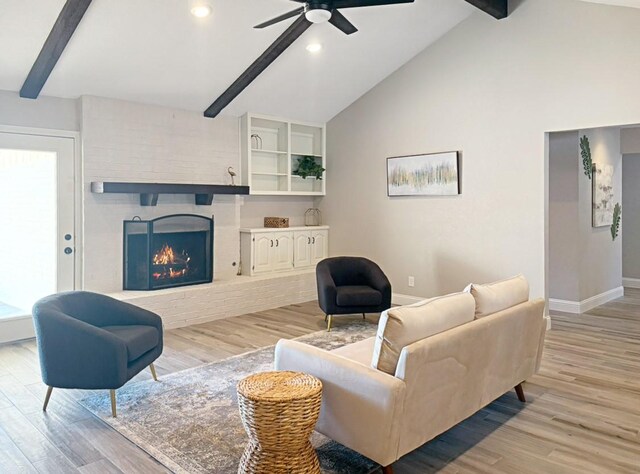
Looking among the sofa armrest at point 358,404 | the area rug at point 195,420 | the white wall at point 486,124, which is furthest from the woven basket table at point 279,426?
the white wall at point 486,124

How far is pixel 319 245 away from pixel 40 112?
4.08 metres

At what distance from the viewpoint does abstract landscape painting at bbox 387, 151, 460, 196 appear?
20.2 feet

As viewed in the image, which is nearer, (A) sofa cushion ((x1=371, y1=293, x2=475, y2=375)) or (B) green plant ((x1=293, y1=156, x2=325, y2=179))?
(A) sofa cushion ((x1=371, y1=293, x2=475, y2=375))

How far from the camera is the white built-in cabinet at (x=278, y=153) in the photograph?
678 centimetres

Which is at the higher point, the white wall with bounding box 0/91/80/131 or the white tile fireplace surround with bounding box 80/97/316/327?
the white wall with bounding box 0/91/80/131

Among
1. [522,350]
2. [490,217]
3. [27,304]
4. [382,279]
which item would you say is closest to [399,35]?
[490,217]

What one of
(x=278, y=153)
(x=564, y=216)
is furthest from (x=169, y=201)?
(x=564, y=216)

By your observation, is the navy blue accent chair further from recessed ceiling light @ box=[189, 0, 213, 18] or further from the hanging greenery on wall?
the hanging greenery on wall

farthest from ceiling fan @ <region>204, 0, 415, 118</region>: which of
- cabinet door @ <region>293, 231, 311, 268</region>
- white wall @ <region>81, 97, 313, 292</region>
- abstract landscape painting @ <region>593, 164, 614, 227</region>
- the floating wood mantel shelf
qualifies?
abstract landscape painting @ <region>593, 164, 614, 227</region>

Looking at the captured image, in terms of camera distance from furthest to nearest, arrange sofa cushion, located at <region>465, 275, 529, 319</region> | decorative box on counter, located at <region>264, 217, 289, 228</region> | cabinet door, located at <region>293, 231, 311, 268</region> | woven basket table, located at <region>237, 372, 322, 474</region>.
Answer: cabinet door, located at <region>293, 231, 311, 268</region> < decorative box on counter, located at <region>264, 217, 289, 228</region> < sofa cushion, located at <region>465, 275, 529, 319</region> < woven basket table, located at <region>237, 372, 322, 474</region>

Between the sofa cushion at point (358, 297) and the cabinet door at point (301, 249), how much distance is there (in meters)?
1.84

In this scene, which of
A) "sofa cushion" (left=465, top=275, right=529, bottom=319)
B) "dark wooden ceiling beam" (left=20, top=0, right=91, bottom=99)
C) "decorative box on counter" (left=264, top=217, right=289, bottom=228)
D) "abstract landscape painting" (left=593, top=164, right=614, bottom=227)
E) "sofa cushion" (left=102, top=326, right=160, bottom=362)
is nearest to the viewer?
"sofa cushion" (left=465, top=275, right=529, bottom=319)

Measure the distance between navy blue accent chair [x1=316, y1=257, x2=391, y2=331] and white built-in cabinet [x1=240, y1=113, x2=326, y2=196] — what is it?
1.75 meters

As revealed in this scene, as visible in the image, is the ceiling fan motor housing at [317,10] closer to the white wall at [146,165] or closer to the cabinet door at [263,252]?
the white wall at [146,165]
